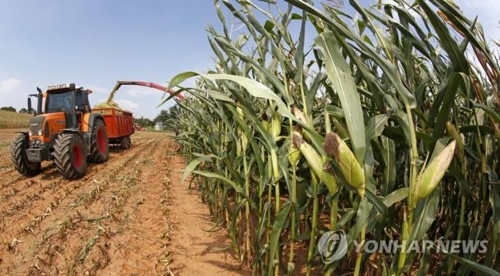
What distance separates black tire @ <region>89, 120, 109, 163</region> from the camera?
23.6 feet

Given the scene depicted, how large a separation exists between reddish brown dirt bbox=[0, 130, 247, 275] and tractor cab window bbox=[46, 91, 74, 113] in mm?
2026

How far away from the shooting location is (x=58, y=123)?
636 centimetres

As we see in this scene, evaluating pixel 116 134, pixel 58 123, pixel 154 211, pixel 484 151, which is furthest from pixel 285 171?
pixel 116 134

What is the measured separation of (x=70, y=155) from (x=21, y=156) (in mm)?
1049

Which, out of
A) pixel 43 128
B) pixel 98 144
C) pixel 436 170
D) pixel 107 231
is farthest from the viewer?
pixel 98 144

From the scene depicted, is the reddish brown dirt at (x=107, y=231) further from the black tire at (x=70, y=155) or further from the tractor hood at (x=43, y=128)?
the tractor hood at (x=43, y=128)

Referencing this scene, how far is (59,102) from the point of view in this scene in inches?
277

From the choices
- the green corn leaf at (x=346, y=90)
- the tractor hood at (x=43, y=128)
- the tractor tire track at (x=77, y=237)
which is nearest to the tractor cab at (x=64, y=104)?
the tractor hood at (x=43, y=128)

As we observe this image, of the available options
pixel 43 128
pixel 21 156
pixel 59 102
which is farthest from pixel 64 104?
pixel 21 156

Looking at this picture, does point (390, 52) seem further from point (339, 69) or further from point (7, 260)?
point (7, 260)

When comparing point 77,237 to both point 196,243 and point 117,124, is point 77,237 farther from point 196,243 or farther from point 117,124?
point 117,124

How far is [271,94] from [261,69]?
296mm

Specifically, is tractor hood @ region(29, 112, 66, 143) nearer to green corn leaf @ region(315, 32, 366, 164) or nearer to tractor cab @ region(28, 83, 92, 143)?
tractor cab @ region(28, 83, 92, 143)

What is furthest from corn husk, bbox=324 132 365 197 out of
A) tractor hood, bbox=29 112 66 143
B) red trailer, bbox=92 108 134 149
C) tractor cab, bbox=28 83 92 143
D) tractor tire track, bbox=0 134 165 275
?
red trailer, bbox=92 108 134 149
